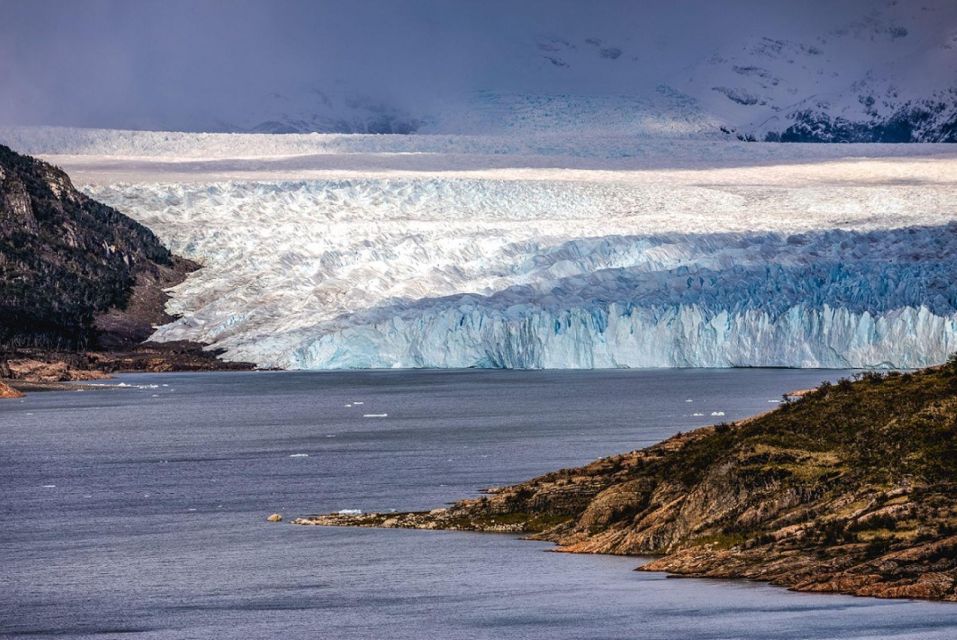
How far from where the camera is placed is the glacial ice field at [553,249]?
241 ft

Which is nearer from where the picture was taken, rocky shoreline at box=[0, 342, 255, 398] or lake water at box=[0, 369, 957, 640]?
lake water at box=[0, 369, 957, 640]

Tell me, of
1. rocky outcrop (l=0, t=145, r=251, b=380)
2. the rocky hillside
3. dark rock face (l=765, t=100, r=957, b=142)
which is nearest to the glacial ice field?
rocky outcrop (l=0, t=145, r=251, b=380)

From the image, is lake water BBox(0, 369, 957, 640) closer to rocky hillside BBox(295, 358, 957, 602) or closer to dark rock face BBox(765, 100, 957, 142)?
rocky hillside BBox(295, 358, 957, 602)

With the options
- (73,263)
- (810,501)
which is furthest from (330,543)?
(73,263)

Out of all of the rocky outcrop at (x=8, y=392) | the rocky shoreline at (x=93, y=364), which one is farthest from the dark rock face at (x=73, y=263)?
the rocky outcrop at (x=8, y=392)

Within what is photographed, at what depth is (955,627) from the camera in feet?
49.9

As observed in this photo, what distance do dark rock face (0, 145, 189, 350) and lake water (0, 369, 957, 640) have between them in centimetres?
4032

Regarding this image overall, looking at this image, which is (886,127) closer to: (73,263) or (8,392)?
(73,263)

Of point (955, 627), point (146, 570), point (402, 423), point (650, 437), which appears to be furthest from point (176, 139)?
point (955, 627)

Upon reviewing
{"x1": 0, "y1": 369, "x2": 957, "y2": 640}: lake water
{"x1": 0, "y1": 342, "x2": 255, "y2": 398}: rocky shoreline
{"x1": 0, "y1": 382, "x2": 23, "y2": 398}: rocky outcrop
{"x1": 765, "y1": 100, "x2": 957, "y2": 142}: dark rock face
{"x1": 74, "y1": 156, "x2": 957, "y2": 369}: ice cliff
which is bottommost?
{"x1": 0, "y1": 369, "x2": 957, "y2": 640}: lake water

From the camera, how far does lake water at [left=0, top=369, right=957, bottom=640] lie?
56.8ft

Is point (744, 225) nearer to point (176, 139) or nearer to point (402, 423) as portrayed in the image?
point (402, 423)

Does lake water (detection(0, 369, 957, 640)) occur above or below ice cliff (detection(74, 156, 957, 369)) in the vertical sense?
below

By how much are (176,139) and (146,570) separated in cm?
10072
